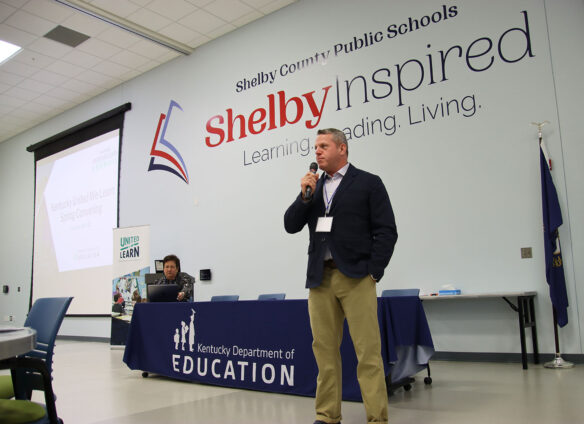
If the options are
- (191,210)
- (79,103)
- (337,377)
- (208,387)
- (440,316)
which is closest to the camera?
(337,377)

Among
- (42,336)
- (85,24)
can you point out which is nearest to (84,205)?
(85,24)

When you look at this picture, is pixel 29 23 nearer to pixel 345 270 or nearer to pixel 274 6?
pixel 274 6

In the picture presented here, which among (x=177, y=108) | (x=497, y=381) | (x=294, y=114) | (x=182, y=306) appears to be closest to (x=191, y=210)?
Result: (x=177, y=108)

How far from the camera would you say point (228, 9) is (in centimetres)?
650

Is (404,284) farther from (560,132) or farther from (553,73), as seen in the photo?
(553,73)

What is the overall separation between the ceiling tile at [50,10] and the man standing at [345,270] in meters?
5.39

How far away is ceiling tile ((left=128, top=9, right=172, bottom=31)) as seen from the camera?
257 inches

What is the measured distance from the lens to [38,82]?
8.59m

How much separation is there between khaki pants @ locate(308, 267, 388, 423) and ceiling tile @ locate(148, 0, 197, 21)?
510 centimetres

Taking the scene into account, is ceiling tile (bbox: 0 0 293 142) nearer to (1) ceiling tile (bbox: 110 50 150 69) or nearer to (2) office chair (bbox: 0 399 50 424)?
(1) ceiling tile (bbox: 110 50 150 69)

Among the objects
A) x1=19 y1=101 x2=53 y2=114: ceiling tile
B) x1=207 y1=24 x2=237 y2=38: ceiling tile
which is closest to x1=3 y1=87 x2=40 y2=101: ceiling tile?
A: x1=19 y1=101 x2=53 y2=114: ceiling tile

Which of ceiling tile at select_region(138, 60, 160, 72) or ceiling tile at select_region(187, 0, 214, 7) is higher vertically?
ceiling tile at select_region(138, 60, 160, 72)

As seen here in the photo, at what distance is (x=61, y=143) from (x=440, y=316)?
812 centimetres

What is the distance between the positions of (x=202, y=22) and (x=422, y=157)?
3.67m
